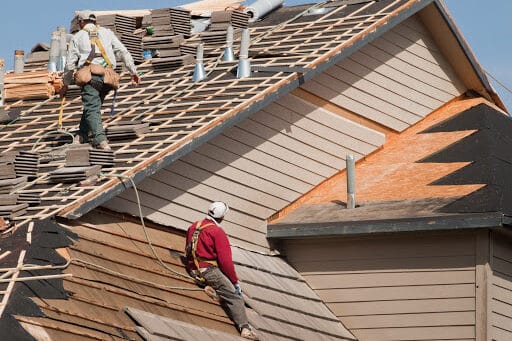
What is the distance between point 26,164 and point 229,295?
3.35 metres

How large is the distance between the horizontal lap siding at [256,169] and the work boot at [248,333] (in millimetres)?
2362

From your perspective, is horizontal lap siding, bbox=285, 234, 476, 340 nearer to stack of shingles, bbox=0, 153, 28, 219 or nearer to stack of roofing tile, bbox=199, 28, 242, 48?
stack of shingles, bbox=0, 153, 28, 219

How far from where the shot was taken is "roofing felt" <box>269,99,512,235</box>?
71.5ft

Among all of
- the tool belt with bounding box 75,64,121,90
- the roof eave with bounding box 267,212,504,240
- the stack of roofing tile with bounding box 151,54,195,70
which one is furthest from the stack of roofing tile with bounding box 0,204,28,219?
the stack of roofing tile with bounding box 151,54,195,70

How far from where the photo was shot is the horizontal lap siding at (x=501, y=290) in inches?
839

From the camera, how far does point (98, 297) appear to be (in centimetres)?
1797

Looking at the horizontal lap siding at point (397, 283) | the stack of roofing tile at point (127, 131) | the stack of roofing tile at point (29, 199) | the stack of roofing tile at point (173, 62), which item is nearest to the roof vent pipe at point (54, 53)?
the stack of roofing tile at point (173, 62)

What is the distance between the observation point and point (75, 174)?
65.1 feet

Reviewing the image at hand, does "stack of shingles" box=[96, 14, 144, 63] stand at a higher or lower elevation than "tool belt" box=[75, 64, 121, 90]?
higher

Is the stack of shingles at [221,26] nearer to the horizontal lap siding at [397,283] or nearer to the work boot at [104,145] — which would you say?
the horizontal lap siding at [397,283]

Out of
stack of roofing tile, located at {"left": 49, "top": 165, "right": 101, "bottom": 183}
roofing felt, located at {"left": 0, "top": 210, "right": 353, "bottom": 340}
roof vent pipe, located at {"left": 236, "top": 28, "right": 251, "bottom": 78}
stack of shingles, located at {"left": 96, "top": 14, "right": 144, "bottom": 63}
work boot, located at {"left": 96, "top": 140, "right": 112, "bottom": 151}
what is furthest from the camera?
stack of shingles, located at {"left": 96, "top": 14, "right": 144, "bottom": 63}

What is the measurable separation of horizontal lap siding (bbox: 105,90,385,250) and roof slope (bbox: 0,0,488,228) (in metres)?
0.51

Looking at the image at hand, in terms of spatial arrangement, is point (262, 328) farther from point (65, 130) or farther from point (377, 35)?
point (377, 35)

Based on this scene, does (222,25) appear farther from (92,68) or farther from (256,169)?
(92,68)
